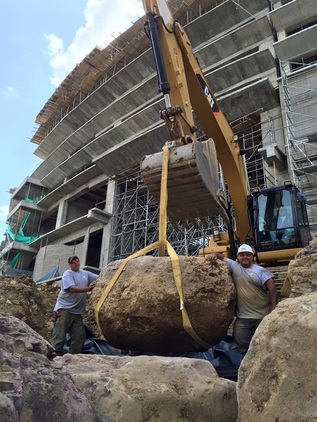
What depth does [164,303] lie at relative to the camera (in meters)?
3.22

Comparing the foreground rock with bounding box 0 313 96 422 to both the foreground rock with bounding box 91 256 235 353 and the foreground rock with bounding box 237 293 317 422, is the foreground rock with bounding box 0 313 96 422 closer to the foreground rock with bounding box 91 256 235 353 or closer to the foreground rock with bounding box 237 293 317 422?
the foreground rock with bounding box 237 293 317 422

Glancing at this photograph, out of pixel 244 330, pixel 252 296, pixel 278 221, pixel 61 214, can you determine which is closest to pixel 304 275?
pixel 252 296

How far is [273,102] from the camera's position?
14766mm

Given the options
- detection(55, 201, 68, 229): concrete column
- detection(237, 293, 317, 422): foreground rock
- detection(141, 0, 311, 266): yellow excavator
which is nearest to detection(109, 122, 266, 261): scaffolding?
detection(55, 201, 68, 229): concrete column

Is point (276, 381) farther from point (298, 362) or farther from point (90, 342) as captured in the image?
point (90, 342)

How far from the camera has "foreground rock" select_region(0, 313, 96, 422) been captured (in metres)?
1.32

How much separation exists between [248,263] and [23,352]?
2561 mm

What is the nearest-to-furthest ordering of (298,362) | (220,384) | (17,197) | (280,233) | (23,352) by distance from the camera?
(298,362), (23,352), (220,384), (280,233), (17,197)

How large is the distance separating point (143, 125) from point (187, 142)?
51.8 ft

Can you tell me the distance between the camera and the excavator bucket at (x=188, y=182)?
12.6ft

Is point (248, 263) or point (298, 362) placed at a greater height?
point (248, 263)

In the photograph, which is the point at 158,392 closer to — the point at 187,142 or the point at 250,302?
the point at 250,302

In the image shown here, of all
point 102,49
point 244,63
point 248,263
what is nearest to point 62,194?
point 102,49

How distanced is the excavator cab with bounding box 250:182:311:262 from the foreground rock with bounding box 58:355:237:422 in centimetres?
430
